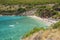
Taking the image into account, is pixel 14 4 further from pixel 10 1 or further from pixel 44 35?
pixel 44 35

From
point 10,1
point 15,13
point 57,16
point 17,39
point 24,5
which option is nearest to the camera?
point 17,39

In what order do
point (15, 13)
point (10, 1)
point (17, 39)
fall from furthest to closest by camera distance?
point (10, 1) → point (15, 13) → point (17, 39)

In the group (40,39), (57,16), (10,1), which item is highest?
A: (40,39)

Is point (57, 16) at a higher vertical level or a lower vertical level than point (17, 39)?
lower

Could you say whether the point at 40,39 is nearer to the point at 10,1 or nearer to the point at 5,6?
the point at 5,6

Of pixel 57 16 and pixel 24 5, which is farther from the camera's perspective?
pixel 24 5

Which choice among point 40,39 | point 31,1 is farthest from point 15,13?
point 40,39

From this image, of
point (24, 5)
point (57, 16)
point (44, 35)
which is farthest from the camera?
point (24, 5)

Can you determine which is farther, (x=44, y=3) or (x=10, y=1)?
(x=10, y=1)

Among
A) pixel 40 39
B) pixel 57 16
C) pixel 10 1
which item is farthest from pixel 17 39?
pixel 10 1
